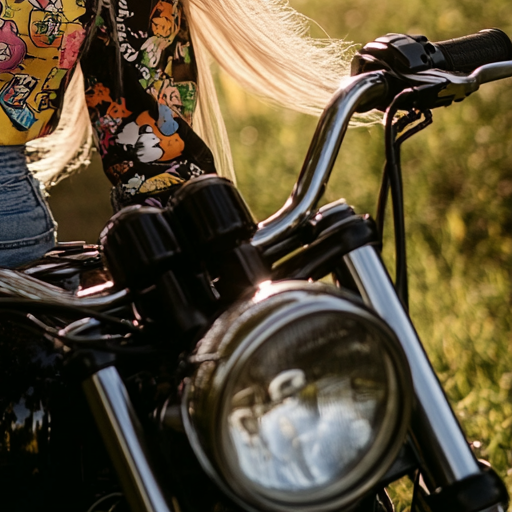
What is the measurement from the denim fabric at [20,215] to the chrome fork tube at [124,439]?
631 millimetres

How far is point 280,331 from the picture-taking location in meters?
0.73

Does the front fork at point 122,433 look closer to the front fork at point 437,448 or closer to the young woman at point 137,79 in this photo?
the front fork at point 437,448

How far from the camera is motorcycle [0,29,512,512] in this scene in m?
0.75

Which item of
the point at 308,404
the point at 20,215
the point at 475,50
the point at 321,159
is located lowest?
the point at 308,404

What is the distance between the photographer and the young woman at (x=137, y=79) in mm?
1412

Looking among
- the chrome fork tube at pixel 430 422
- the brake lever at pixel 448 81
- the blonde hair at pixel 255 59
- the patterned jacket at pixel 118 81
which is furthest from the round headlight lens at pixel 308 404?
the blonde hair at pixel 255 59

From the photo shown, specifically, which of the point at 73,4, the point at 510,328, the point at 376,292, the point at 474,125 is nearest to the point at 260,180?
the point at 474,125

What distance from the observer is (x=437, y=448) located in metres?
0.86

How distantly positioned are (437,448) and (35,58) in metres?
0.99

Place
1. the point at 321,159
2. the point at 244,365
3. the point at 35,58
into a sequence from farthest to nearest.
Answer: the point at 35,58 < the point at 321,159 < the point at 244,365

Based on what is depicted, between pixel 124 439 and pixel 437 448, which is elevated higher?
pixel 124 439

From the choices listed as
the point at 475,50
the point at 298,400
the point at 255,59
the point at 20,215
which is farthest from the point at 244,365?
the point at 255,59

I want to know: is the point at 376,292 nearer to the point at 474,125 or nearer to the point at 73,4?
the point at 73,4

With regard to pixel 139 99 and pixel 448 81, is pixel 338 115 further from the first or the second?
pixel 139 99
